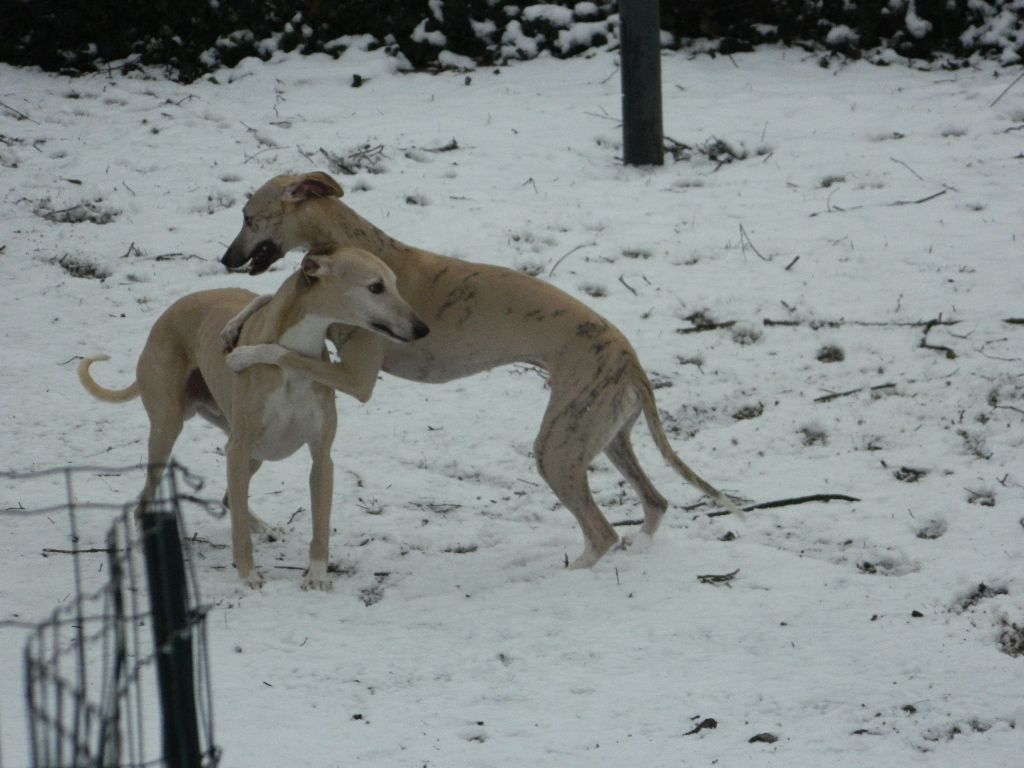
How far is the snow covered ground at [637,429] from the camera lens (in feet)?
12.1

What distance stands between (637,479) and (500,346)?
0.71m

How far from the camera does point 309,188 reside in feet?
16.7

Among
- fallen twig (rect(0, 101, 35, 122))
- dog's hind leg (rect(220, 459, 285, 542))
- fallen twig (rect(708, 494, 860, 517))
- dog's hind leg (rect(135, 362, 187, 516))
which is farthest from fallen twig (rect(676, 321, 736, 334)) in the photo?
fallen twig (rect(0, 101, 35, 122))

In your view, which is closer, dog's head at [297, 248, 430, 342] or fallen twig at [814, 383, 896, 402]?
dog's head at [297, 248, 430, 342]

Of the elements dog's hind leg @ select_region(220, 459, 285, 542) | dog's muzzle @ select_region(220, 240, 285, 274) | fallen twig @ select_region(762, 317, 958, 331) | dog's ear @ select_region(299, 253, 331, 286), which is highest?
dog's ear @ select_region(299, 253, 331, 286)

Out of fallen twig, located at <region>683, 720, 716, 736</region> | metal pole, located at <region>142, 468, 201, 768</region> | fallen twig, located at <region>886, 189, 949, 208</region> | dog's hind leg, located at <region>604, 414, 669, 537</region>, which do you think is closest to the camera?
metal pole, located at <region>142, 468, 201, 768</region>

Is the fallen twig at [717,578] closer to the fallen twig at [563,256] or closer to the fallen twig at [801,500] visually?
the fallen twig at [801,500]

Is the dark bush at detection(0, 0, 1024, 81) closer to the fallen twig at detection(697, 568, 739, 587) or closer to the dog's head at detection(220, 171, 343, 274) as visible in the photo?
the dog's head at detection(220, 171, 343, 274)

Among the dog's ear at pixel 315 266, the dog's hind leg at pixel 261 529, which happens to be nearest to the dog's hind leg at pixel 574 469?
the dog's ear at pixel 315 266

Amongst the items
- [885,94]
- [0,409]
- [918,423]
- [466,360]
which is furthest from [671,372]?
[885,94]

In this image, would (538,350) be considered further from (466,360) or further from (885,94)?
(885,94)

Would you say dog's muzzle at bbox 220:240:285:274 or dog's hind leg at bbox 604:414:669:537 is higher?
dog's muzzle at bbox 220:240:285:274

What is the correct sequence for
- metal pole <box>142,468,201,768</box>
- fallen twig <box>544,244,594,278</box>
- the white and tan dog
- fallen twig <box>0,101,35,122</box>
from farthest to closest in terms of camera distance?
1. fallen twig <box>0,101,35,122</box>
2. fallen twig <box>544,244,594,278</box>
3. the white and tan dog
4. metal pole <box>142,468,201,768</box>

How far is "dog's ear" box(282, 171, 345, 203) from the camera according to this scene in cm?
507
